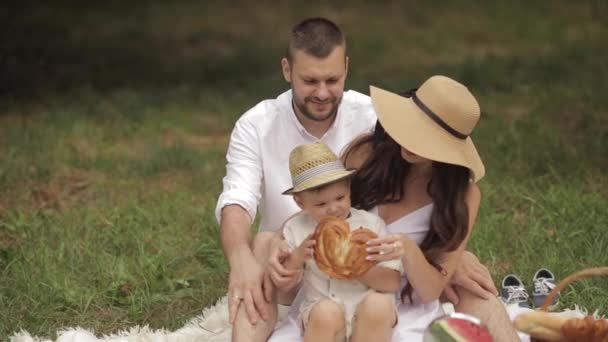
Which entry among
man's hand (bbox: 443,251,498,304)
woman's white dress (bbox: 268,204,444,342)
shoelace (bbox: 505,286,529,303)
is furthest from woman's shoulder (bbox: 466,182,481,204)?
shoelace (bbox: 505,286,529,303)

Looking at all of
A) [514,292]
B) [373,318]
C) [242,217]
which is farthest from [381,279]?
[514,292]

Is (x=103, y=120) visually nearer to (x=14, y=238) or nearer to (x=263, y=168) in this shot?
(x=14, y=238)

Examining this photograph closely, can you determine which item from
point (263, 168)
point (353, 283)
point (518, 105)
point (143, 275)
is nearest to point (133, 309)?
point (143, 275)

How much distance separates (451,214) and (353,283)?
0.49m

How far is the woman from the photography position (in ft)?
13.5

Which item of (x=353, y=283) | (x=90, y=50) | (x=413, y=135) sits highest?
(x=413, y=135)

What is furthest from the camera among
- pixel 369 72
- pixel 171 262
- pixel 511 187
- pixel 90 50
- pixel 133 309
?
pixel 90 50

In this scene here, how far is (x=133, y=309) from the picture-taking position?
523 centimetres

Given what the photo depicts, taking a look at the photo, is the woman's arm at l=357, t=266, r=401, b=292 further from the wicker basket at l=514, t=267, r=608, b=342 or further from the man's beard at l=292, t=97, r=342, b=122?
the man's beard at l=292, t=97, r=342, b=122

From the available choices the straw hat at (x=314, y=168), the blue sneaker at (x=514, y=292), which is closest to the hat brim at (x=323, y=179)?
the straw hat at (x=314, y=168)

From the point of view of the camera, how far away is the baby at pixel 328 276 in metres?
3.90

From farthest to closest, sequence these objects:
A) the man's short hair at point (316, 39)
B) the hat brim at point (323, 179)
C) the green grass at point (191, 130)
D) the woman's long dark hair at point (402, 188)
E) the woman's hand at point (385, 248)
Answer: the green grass at point (191, 130), the man's short hair at point (316, 39), the woman's long dark hair at point (402, 188), the hat brim at point (323, 179), the woman's hand at point (385, 248)

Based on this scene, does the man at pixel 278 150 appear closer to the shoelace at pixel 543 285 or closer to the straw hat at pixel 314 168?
the straw hat at pixel 314 168

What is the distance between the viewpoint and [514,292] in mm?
5105
